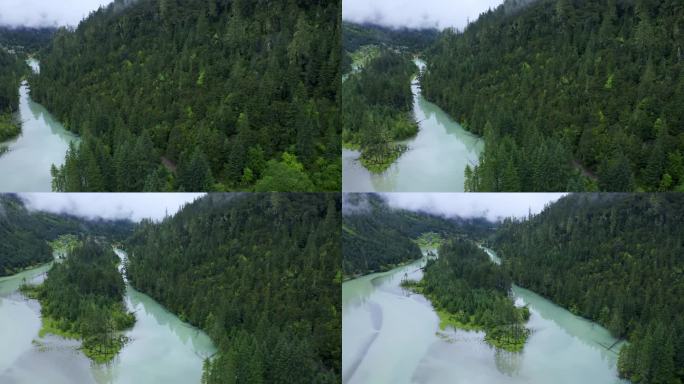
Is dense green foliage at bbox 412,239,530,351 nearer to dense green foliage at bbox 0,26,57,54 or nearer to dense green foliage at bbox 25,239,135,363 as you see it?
dense green foliage at bbox 25,239,135,363

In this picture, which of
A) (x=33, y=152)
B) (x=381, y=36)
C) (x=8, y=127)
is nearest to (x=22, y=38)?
(x=8, y=127)

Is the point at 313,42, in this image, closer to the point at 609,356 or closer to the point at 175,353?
the point at 175,353

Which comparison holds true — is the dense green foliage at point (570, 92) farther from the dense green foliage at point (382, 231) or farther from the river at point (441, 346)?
the river at point (441, 346)

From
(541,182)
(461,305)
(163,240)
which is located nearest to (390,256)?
(461,305)

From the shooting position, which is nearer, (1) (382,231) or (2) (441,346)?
(2) (441,346)

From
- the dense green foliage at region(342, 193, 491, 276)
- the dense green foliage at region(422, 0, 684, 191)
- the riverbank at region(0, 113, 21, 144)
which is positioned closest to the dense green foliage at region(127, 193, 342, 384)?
the dense green foliage at region(342, 193, 491, 276)

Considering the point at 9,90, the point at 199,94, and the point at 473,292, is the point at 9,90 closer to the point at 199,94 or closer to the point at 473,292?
the point at 199,94
